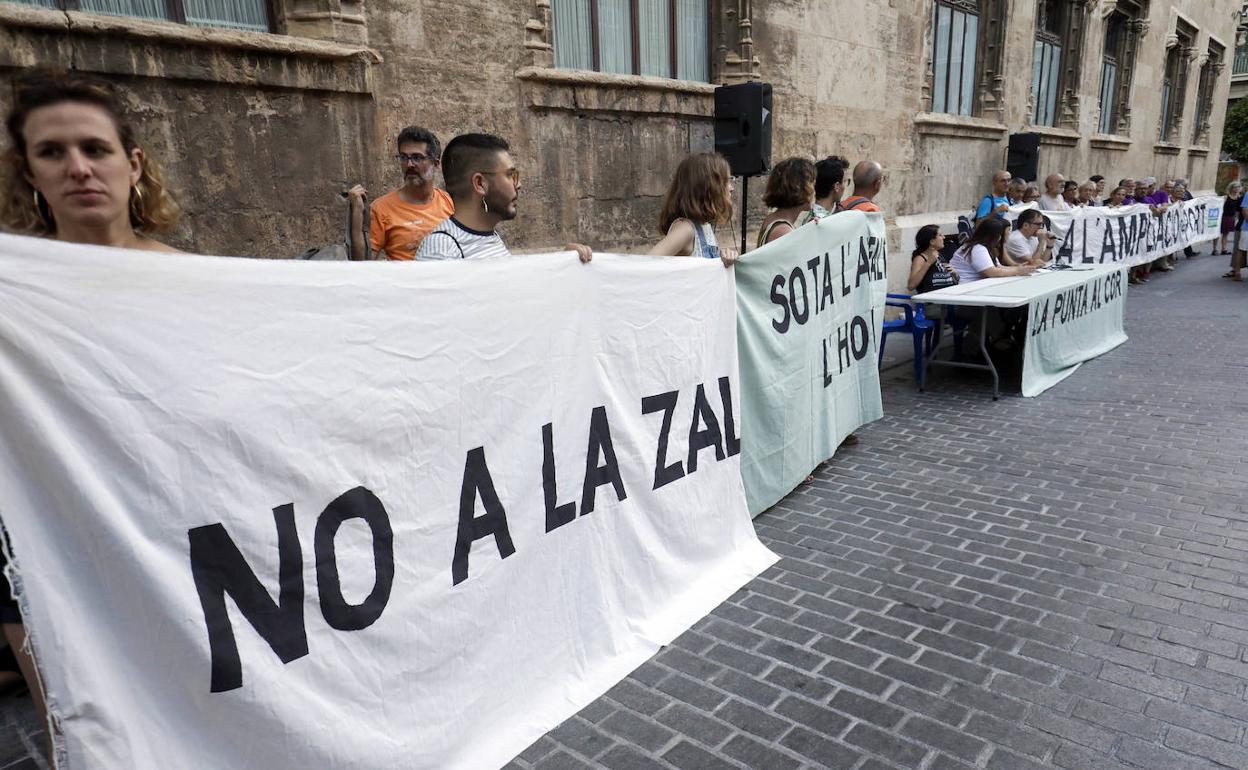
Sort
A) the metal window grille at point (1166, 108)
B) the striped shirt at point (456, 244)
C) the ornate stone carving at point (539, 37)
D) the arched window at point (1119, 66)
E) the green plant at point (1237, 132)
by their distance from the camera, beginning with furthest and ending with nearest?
the green plant at point (1237, 132)
the metal window grille at point (1166, 108)
the arched window at point (1119, 66)
the ornate stone carving at point (539, 37)
the striped shirt at point (456, 244)

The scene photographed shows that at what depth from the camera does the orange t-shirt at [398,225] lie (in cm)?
432

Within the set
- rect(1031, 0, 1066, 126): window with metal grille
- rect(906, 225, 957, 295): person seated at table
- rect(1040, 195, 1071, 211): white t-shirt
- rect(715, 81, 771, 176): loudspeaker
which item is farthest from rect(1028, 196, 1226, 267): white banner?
rect(715, 81, 771, 176): loudspeaker

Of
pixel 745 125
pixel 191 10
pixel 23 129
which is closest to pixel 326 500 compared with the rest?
pixel 23 129

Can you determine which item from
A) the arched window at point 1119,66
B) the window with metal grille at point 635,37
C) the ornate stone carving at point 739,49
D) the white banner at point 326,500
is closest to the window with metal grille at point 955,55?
the ornate stone carving at point 739,49

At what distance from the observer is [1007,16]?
42.7 feet

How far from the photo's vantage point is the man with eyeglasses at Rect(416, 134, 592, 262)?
284 cm

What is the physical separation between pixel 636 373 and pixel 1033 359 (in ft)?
16.6

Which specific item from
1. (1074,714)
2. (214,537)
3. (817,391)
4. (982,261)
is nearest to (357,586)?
(214,537)

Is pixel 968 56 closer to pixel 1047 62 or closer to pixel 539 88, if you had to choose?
pixel 1047 62

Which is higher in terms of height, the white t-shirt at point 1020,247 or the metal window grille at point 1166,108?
the metal window grille at point 1166,108

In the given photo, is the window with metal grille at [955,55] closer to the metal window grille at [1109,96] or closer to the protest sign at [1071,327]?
the protest sign at [1071,327]

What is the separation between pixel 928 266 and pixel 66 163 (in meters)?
6.64

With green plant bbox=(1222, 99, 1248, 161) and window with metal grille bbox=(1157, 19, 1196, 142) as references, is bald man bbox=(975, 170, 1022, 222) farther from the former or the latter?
green plant bbox=(1222, 99, 1248, 161)

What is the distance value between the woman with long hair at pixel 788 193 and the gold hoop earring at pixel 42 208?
3370 mm
